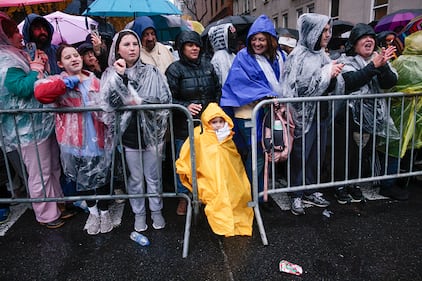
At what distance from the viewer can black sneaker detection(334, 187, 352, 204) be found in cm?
377

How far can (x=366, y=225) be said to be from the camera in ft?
10.7

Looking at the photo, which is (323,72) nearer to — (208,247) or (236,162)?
(236,162)

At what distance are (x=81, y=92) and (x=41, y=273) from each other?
1599mm

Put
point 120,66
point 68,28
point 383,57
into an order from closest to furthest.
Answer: point 120,66 → point 383,57 → point 68,28

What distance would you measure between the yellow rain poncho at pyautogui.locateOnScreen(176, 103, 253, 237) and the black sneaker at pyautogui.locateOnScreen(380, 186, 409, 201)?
5.98ft

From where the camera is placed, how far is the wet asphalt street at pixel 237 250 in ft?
8.65

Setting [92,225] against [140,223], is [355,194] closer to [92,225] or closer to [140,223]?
[140,223]

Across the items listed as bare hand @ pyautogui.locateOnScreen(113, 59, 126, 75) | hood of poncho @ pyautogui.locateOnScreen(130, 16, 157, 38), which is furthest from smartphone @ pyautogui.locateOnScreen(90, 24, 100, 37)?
bare hand @ pyautogui.locateOnScreen(113, 59, 126, 75)

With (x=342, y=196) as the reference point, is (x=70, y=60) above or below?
above

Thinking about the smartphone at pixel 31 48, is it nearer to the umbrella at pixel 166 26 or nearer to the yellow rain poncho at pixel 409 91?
the umbrella at pixel 166 26

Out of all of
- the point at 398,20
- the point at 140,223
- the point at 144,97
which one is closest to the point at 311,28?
the point at 144,97

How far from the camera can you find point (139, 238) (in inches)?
123

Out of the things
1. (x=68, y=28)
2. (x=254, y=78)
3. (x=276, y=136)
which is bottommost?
(x=276, y=136)

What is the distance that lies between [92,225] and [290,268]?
1969 mm
